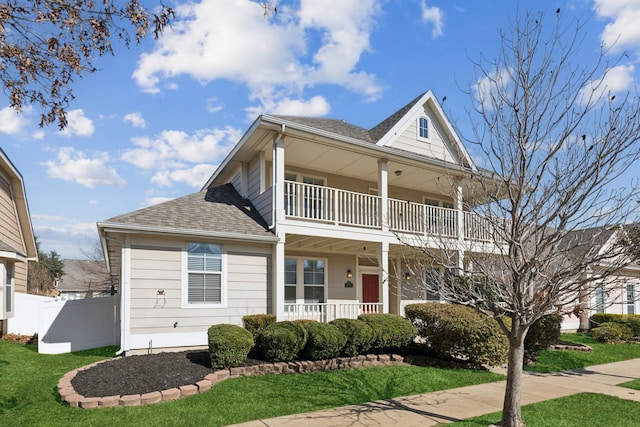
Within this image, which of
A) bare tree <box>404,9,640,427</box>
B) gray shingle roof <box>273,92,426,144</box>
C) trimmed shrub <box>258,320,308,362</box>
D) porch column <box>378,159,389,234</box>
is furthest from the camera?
gray shingle roof <box>273,92,426,144</box>

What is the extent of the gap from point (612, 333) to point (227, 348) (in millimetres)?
15348

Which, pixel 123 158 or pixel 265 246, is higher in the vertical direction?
pixel 123 158

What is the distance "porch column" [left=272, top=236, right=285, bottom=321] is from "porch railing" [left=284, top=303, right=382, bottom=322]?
1.72 ft

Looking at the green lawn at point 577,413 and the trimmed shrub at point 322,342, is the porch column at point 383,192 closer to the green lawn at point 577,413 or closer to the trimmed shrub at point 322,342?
the trimmed shrub at point 322,342

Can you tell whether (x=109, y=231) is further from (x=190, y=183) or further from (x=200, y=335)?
(x=190, y=183)

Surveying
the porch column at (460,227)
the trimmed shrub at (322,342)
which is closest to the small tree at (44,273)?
the trimmed shrub at (322,342)

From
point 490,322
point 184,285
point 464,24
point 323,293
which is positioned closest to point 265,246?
point 184,285

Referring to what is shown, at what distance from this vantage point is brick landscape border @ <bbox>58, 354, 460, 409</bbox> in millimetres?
6461

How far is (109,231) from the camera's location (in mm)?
9812

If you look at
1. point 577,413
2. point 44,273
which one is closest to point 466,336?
point 577,413

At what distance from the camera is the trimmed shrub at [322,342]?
917 centimetres

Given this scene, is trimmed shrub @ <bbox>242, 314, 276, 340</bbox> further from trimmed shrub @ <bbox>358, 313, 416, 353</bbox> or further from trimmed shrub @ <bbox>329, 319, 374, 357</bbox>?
trimmed shrub @ <bbox>358, 313, 416, 353</bbox>

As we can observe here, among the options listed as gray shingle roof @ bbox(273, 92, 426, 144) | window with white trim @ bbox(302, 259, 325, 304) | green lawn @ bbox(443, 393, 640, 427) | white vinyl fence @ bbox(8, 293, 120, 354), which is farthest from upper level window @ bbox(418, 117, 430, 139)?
white vinyl fence @ bbox(8, 293, 120, 354)

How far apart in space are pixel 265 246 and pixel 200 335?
284cm
